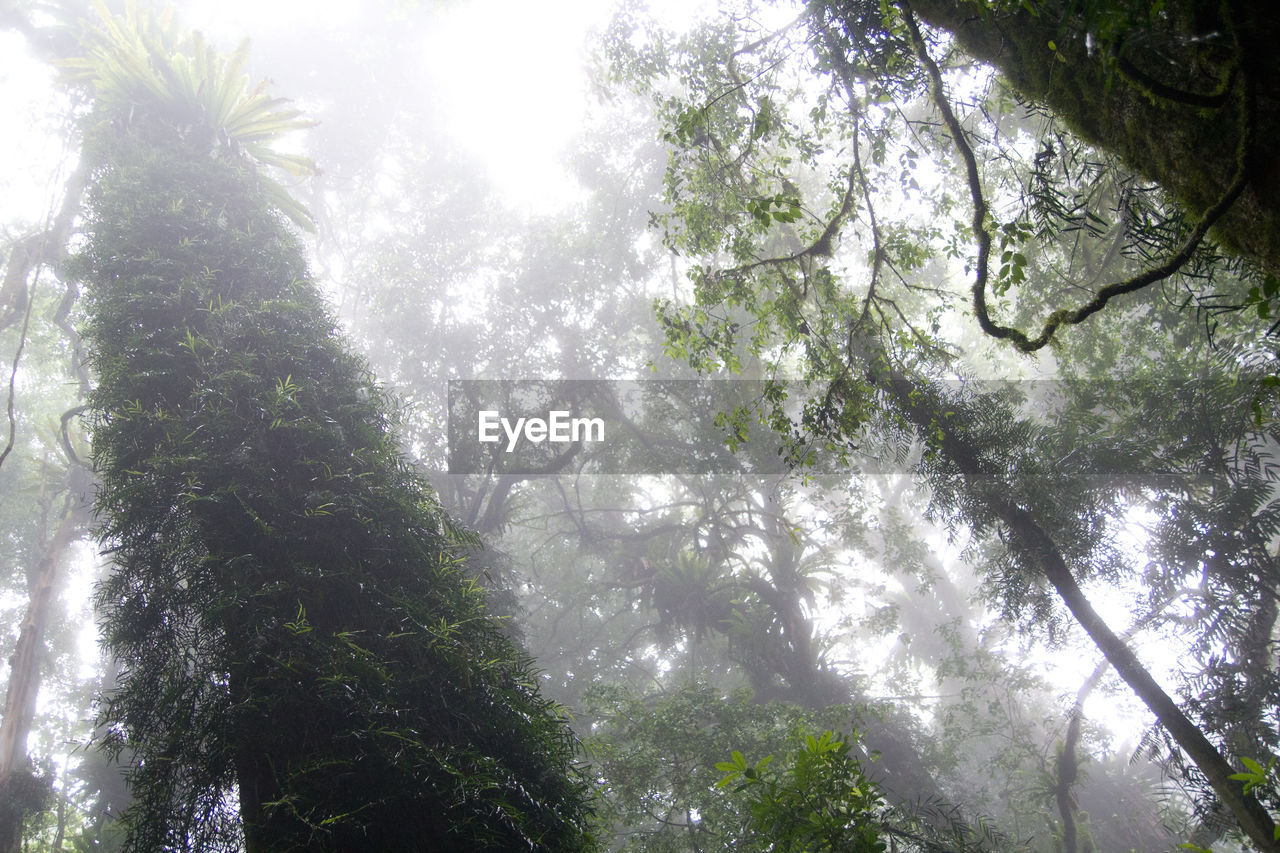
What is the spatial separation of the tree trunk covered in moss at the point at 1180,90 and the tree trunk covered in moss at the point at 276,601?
3407 mm

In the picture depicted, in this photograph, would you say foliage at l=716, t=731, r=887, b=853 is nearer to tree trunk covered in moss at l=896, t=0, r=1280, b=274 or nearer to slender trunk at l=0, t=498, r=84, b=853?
tree trunk covered in moss at l=896, t=0, r=1280, b=274

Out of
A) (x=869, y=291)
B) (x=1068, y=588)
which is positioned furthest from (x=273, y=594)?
(x=1068, y=588)

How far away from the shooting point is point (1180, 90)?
1.54 meters

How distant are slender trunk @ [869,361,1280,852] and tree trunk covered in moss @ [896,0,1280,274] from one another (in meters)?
2.00

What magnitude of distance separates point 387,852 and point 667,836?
16.3 ft

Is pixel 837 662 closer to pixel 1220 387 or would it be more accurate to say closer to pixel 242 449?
pixel 1220 387

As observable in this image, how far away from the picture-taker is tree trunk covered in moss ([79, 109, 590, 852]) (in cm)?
297

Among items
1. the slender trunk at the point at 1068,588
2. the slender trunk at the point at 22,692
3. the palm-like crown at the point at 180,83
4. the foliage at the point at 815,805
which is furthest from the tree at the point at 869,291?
the slender trunk at the point at 22,692

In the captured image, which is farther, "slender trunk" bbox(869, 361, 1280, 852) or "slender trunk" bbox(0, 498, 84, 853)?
"slender trunk" bbox(0, 498, 84, 853)

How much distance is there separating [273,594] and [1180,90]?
13.8ft

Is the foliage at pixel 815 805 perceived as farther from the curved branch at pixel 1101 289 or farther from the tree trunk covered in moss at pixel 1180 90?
the tree trunk covered in moss at pixel 1180 90

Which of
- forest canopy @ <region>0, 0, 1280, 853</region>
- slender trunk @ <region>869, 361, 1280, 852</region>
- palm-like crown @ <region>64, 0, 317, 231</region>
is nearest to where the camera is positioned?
forest canopy @ <region>0, 0, 1280, 853</region>

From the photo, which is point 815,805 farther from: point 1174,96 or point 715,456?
point 715,456

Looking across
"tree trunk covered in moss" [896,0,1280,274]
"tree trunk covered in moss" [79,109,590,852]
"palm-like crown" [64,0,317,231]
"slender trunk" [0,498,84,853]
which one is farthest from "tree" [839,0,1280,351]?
"slender trunk" [0,498,84,853]
